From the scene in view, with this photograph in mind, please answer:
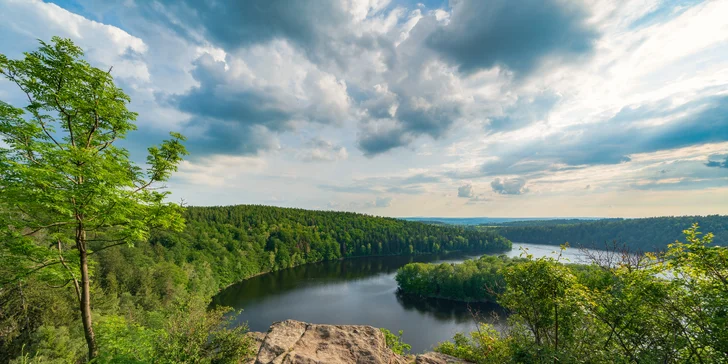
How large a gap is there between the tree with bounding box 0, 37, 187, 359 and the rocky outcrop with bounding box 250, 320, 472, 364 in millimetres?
5348

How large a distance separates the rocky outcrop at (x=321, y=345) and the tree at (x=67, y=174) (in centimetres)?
535

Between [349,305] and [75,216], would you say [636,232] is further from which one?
[75,216]

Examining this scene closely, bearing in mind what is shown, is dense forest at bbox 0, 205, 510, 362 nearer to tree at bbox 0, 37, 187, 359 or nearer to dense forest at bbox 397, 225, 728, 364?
tree at bbox 0, 37, 187, 359

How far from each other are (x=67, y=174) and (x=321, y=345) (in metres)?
8.40

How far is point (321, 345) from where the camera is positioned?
7488mm

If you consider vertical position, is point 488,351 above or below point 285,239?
above

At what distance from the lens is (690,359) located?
5.19 metres

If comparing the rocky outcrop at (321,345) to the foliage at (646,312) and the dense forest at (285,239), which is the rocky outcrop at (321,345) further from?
the dense forest at (285,239)

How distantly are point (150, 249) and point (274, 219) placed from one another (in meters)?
57.3

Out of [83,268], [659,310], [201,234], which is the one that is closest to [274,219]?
[201,234]

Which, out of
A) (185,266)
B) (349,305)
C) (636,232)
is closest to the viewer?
(349,305)

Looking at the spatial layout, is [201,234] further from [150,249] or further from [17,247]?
[17,247]

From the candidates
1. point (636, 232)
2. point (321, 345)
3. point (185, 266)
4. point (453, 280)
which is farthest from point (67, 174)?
point (636, 232)

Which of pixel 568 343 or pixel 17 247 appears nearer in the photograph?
pixel 17 247
